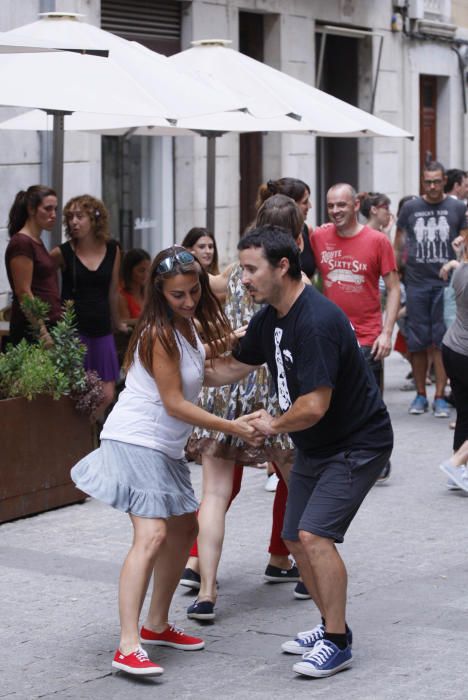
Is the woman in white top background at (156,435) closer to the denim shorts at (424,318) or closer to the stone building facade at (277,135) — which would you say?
the denim shorts at (424,318)

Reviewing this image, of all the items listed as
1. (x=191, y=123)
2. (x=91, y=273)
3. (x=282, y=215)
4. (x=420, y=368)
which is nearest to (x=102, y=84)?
(x=91, y=273)

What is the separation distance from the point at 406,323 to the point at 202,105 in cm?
424

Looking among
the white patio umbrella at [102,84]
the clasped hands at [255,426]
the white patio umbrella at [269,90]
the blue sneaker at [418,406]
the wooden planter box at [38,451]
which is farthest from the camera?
the blue sneaker at [418,406]

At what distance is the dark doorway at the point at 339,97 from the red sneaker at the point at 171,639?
13.9 metres

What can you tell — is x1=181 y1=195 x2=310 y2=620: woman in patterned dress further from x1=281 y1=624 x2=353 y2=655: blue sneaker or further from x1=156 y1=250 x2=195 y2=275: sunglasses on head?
x1=156 y1=250 x2=195 y2=275: sunglasses on head

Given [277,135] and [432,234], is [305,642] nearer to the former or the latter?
[432,234]

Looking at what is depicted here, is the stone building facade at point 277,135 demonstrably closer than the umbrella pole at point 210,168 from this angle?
No

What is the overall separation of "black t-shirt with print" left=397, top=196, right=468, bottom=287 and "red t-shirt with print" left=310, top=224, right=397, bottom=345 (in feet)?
9.56

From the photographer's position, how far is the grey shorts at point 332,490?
216 inches

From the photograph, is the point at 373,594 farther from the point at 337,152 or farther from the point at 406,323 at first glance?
the point at 337,152

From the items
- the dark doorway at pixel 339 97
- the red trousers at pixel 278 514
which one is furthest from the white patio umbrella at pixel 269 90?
the dark doorway at pixel 339 97

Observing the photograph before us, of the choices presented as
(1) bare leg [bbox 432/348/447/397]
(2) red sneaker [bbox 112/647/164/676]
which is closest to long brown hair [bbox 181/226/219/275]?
(1) bare leg [bbox 432/348/447/397]

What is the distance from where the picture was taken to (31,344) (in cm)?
870

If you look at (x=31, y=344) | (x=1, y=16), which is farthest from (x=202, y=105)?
(x=1, y=16)
